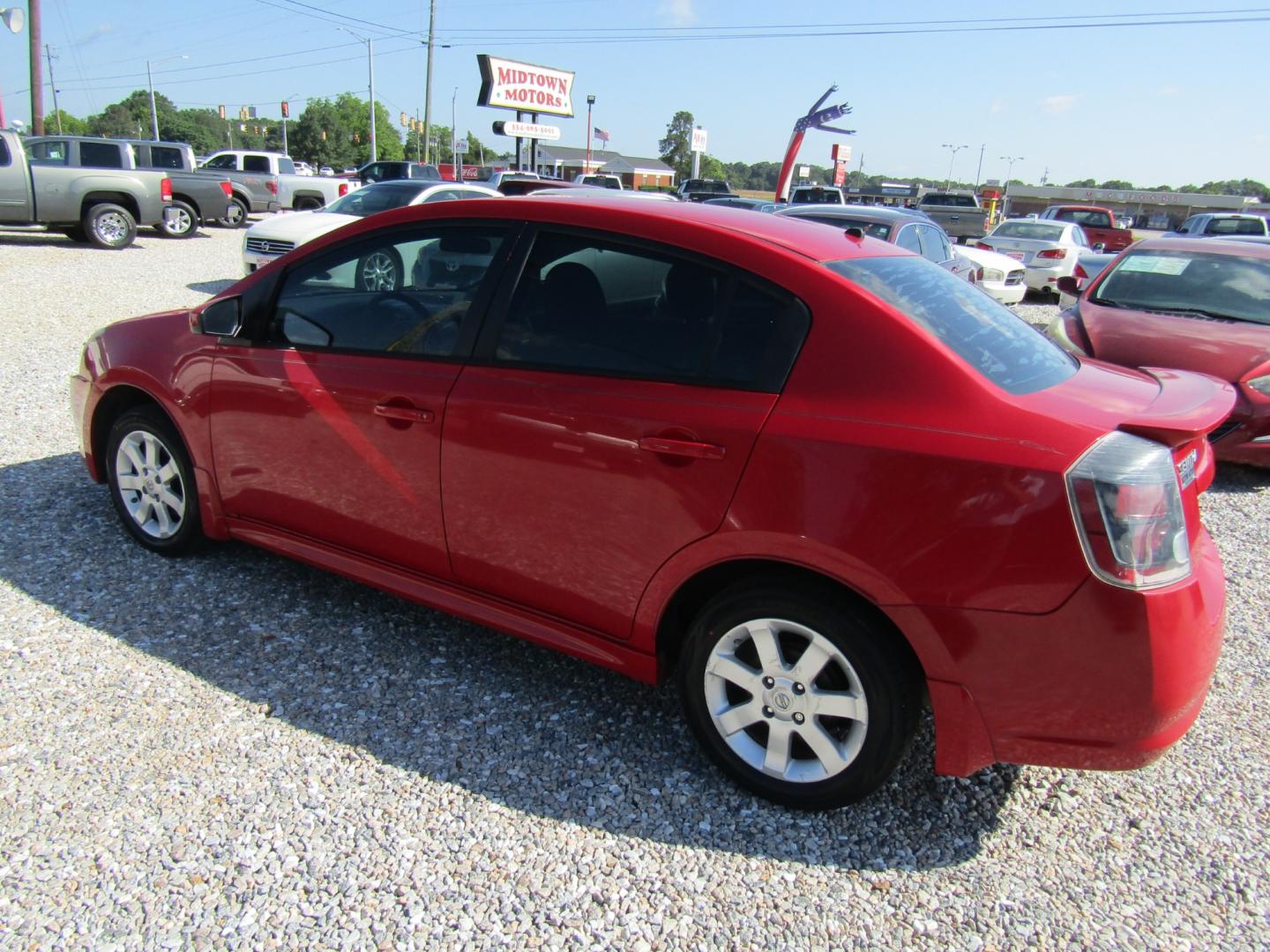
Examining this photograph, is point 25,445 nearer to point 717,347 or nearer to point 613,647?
point 613,647

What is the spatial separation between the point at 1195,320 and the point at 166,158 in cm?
1942

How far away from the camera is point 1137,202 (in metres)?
85.7

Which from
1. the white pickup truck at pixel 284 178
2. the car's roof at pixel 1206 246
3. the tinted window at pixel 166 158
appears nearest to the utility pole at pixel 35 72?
the white pickup truck at pixel 284 178

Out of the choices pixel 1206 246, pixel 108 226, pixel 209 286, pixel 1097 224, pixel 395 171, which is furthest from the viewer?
pixel 395 171

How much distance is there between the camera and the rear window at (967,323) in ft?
8.13

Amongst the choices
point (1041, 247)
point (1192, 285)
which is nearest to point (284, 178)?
point (1041, 247)

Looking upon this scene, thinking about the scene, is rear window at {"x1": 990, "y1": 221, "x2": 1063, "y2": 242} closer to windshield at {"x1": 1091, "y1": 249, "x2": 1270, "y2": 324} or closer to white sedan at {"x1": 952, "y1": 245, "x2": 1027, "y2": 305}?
white sedan at {"x1": 952, "y1": 245, "x2": 1027, "y2": 305}

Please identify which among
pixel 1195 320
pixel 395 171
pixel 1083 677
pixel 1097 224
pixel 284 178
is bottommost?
pixel 1083 677

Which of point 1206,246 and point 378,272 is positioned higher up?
point 1206,246

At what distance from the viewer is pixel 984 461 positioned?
7.04 feet

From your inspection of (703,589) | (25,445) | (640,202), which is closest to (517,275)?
(640,202)

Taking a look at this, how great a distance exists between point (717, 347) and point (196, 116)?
159 meters

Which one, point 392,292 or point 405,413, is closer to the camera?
point 405,413

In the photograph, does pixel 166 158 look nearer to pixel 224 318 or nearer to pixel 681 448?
pixel 224 318
